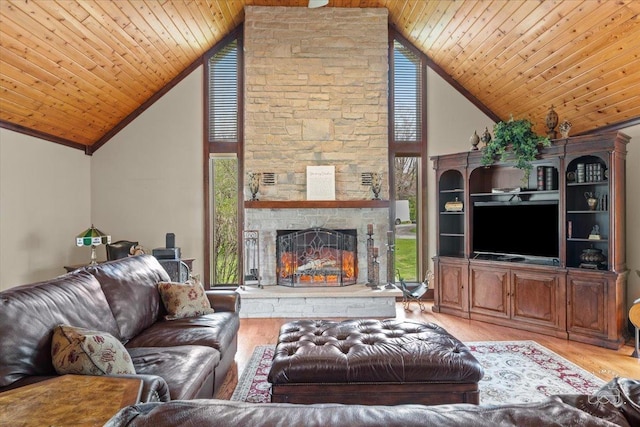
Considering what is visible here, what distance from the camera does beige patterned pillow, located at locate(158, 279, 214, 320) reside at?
120 inches

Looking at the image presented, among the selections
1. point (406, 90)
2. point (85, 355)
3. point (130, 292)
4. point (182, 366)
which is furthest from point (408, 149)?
point (85, 355)

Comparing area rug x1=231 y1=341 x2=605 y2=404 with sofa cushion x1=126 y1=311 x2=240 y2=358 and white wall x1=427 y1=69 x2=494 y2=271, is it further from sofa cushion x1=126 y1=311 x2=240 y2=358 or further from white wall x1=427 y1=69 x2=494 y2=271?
white wall x1=427 y1=69 x2=494 y2=271

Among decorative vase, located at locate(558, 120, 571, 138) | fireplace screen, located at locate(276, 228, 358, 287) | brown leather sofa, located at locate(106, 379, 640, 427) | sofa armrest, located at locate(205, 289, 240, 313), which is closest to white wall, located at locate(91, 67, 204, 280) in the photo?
fireplace screen, located at locate(276, 228, 358, 287)

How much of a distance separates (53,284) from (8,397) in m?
1.02

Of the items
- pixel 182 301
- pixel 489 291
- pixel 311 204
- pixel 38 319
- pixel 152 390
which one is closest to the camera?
pixel 152 390

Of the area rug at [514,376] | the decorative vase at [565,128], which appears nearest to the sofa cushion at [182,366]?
the area rug at [514,376]

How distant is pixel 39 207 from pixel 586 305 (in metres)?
6.09

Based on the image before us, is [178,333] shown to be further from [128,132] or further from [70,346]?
[128,132]

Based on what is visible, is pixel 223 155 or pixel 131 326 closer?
pixel 131 326

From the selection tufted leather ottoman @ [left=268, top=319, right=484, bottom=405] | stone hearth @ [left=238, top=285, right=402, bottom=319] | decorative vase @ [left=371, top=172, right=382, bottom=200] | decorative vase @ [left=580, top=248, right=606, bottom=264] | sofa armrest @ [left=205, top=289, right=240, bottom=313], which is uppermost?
decorative vase @ [left=371, top=172, right=382, bottom=200]

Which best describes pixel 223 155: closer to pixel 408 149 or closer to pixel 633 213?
pixel 408 149

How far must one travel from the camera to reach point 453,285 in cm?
498

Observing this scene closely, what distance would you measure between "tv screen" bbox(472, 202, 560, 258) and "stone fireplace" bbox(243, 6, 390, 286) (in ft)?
4.06

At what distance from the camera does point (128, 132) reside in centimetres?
561
